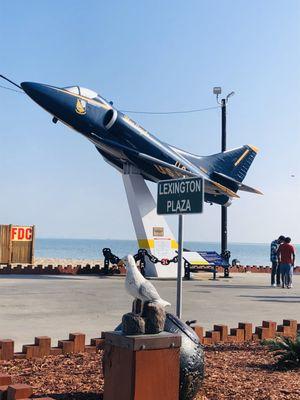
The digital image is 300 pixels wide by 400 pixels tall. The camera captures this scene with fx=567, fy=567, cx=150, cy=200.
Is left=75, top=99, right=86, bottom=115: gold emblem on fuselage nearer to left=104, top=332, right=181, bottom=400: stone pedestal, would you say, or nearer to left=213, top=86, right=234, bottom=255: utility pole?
left=213, top=86, right=234, bottom=255: utility pole

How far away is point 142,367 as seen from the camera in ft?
13.6

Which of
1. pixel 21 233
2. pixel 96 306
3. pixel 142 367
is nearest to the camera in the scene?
pixel 142 367

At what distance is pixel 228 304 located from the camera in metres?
13.5

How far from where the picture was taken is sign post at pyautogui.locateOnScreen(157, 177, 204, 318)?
6145mm

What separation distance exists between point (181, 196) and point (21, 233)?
21396 millimetres

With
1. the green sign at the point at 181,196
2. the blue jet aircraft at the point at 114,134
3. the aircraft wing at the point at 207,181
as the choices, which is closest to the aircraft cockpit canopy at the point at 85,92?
the blue jet aircraft at the point at 114,134

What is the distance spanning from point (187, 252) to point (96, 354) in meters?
16.1

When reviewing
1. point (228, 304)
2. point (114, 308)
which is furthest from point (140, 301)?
point (228, 304)

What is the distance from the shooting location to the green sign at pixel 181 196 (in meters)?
6.13

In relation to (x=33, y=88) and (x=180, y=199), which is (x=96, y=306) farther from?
(x=33, y=88)

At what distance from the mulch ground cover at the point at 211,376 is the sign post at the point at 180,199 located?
88cm

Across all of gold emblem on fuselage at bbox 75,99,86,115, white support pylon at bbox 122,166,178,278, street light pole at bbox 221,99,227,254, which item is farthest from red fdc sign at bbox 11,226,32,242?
street light pole at bbox 221,99,227,254

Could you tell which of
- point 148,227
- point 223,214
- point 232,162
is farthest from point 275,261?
point 232,162

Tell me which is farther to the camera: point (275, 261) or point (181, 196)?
point (275, 261)
